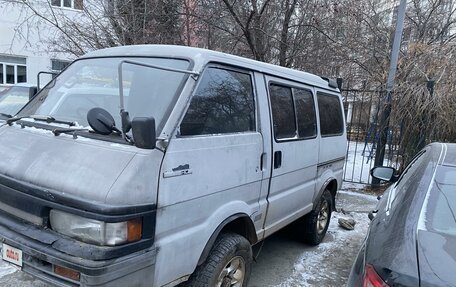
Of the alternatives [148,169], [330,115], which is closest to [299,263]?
[330,115]

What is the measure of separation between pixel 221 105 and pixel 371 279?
5.60ft

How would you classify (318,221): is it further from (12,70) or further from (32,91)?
(12,70)

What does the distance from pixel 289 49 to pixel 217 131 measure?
749 centimetres

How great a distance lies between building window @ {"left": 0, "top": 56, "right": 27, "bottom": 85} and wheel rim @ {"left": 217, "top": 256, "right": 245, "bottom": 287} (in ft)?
62.8

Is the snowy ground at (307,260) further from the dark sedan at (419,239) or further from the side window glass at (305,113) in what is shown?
the dark sedan at (419,239)

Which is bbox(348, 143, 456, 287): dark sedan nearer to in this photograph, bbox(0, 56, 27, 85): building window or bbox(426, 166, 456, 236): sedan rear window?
bbox(426, 166, 456, 236): sedan rear window

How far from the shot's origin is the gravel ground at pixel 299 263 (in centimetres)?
365

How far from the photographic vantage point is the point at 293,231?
4.98 metres

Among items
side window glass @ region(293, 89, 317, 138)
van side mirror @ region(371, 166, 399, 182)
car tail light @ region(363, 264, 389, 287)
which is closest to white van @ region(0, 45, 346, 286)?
side window glass @ region(293, 89, 317, 138)

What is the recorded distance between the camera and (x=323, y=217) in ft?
16.8

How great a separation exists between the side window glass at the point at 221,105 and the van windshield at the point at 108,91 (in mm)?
180

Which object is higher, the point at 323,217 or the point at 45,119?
the point at 45,119

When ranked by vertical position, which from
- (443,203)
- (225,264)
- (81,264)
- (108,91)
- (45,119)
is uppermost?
(108,91)

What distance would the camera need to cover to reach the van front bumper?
2031 millimetres
